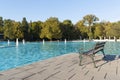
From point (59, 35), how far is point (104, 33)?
595 inches

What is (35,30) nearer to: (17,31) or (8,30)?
(17,31)

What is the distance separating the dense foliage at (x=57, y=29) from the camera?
2007 inches

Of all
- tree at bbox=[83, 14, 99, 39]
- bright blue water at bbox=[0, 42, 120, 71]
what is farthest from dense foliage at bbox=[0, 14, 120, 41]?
bright blue water at bbox=[0, 42, 120, 71]

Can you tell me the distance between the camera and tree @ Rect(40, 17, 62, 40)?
Answer: 51.2 metres

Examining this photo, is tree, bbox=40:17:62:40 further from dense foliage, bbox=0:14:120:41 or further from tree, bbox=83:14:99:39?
tree, bbox=83:14:99:39

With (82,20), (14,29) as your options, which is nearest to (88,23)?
(82,20)

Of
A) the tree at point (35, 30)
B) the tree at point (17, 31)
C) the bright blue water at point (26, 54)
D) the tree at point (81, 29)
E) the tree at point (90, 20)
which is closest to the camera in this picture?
the bright blue water at point (26, 54)

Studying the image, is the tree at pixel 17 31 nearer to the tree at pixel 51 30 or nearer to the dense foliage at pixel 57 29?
the dense foliage at pixel 57 29

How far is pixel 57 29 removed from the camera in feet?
170

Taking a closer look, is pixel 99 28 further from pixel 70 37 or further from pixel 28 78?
pixel 28 78

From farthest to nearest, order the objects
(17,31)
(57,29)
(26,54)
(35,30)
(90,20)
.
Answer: (90,20)
(35,30)
(57,29)
(17,31)
(26,54)

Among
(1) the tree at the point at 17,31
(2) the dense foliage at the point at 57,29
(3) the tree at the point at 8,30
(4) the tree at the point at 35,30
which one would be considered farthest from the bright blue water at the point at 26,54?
(4) the tree at the point at 35,30

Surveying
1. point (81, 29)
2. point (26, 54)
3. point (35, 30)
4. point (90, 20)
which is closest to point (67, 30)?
point (81, 29)

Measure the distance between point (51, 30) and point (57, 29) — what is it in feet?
4.76
